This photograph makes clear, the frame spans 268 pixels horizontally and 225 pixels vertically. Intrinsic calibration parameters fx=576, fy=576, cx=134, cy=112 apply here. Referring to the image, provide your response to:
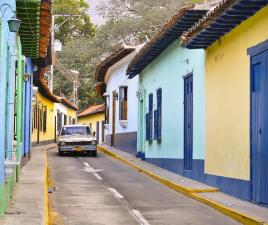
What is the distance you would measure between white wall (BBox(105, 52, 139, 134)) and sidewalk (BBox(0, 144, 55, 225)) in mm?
11322

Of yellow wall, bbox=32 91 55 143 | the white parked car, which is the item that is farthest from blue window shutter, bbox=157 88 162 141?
yellow wall, bbox=32 91 55 143

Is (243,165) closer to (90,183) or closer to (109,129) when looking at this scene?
(90,183)

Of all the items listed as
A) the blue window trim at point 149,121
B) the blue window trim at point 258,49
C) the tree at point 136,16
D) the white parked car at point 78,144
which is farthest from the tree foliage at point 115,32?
the blue window trim at point 258,49

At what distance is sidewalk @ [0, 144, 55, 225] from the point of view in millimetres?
8410

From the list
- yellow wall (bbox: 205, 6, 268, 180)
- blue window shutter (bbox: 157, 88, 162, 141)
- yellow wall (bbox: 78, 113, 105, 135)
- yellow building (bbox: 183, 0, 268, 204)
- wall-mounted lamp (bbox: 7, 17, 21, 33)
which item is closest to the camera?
wall-mounted lamp (bbox: 7, 17, 21, 33)

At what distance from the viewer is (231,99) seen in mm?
12469

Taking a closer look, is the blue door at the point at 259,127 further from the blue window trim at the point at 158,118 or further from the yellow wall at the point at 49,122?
the yellow wall at the point at 49,122

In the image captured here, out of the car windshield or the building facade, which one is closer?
the car windshield

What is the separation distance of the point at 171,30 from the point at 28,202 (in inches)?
305

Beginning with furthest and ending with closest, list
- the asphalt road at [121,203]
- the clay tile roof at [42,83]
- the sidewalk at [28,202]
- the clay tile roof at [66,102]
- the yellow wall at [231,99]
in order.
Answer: the clay tile roof at [66,102], the clay tile roof at [42,83], the yellow wall at [231,99], the asphalt road at [121,203], the sidewalk at [28,202]

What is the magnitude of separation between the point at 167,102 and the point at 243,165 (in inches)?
300

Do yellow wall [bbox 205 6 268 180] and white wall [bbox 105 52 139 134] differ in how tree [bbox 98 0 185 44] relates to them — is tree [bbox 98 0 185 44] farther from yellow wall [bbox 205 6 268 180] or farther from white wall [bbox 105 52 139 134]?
yellow wall [bbox 205 6 268 180]

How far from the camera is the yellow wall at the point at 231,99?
37.6 feet

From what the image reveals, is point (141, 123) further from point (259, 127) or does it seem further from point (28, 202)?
point (28, 202)
